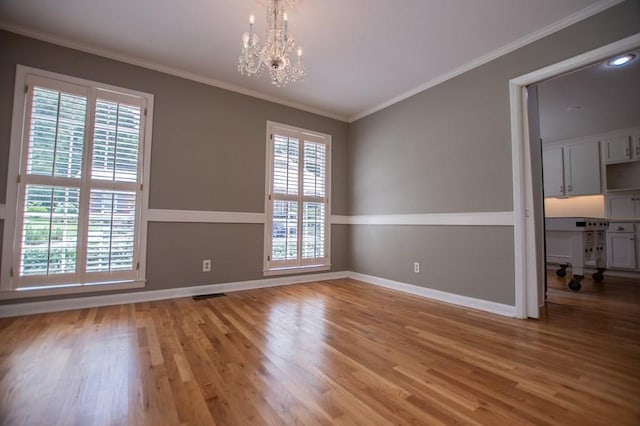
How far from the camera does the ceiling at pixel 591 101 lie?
319 centimetres

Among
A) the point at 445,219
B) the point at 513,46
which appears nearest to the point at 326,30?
the point at 513,46

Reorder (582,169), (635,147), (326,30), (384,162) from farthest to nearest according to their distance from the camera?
(582,169) → (635,147) → (384,162) → (326,30)

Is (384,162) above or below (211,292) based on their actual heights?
above

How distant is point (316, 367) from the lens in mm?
1658

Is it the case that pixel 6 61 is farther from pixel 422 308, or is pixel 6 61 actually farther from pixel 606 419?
pixel 606 419

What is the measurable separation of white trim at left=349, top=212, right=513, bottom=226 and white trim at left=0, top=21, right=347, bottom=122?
1.91 m

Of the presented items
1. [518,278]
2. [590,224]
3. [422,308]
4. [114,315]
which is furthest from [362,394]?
[590,224]

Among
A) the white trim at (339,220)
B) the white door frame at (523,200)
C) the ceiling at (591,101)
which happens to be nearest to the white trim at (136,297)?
the white trim at (339,220)

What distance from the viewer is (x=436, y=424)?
1.18 metres

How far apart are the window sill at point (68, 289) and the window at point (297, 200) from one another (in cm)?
156

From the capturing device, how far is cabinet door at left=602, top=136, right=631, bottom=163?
4957 millimetres

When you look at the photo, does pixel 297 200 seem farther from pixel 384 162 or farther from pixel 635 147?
pixel 635 147

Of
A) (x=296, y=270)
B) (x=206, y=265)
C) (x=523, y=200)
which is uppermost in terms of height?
(x=523, y=200)

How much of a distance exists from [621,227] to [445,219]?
14.2 ft
